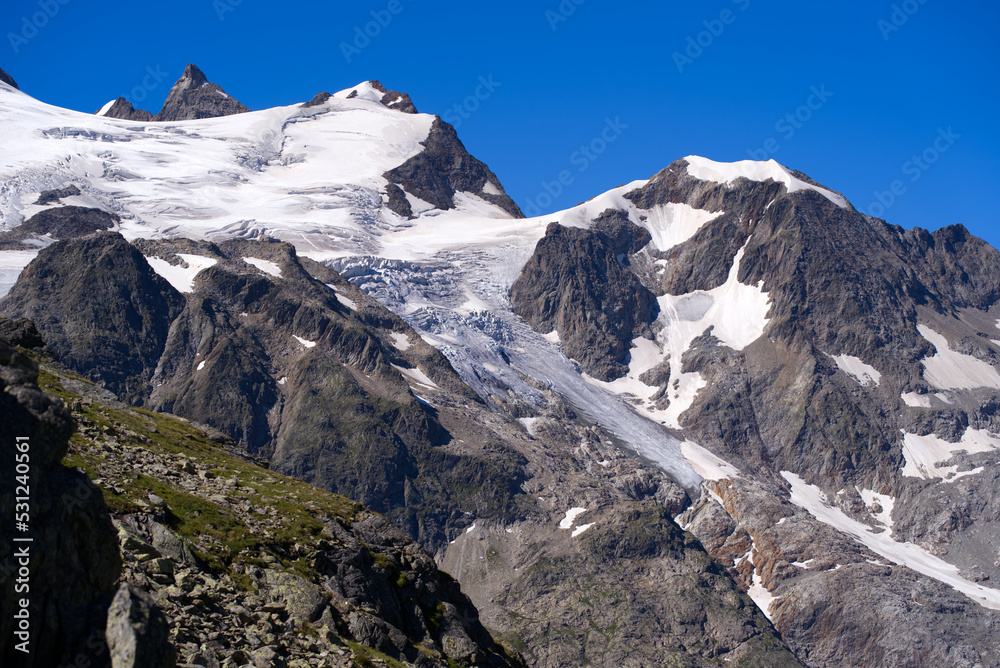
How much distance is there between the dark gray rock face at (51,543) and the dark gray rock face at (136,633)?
319 mm

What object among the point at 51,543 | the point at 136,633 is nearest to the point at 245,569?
the point at 136,633

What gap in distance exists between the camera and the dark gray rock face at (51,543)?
22062 mm

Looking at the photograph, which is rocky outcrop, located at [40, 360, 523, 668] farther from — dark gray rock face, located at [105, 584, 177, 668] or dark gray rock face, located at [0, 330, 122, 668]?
dark gray rock face, located at [0, 330, 122, 668]

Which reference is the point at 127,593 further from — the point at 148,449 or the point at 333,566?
the point at 148,449

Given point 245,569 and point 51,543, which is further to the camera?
point 245,569

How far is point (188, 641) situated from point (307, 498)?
2775cm

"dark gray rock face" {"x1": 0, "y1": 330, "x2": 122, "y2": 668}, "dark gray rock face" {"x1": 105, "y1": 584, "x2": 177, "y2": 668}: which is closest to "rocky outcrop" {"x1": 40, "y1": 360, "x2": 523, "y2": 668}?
"dark gray rock face" {"x1": 105, "y1": 584, "x2": 177, "y2": 668}

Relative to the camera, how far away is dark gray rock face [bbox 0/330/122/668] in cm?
2206

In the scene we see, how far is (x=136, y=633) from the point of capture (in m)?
23.0

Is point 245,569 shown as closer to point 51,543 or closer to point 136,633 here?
point 136,633

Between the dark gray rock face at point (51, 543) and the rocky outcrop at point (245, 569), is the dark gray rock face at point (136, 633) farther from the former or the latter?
the dark gray rock face at point (51, 543)

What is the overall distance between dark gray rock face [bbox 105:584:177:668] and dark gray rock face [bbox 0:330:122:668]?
1.05ft

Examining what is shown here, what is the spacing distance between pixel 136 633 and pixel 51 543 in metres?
2.96

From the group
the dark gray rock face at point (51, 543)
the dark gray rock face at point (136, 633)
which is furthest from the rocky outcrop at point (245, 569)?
the dark gray rock face at point (51, 543)
